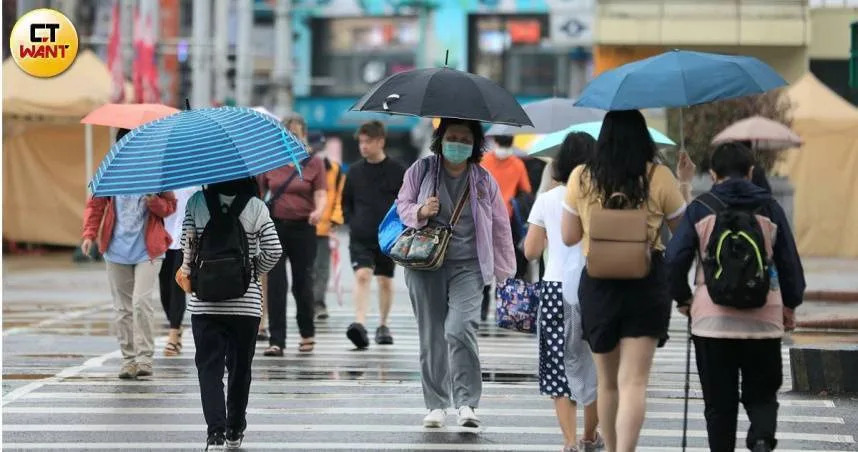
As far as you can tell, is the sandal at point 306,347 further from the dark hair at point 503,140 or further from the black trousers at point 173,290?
the dark hair at point 503,140

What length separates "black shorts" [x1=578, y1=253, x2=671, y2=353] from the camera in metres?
7.51

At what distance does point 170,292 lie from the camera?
13.6m

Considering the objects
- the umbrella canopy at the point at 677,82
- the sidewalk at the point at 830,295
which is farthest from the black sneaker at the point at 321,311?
the umbrella canopy at the point at 677,82

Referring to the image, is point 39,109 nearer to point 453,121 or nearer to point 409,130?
point 453,121

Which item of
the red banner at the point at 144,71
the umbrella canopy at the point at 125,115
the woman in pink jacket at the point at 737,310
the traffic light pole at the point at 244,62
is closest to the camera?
the woman in pink jacket at the point at 737,310

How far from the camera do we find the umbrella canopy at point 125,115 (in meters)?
11.3

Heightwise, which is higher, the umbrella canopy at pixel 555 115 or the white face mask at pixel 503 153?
the umbrella canopy at pixel 555 115

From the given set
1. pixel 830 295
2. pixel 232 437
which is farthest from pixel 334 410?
pixel 830 295

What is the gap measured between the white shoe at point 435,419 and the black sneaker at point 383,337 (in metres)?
4.70

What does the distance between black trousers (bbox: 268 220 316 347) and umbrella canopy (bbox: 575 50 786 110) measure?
550 centimetres

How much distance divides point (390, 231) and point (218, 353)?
1.52 metres

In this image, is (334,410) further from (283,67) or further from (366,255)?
(283,67)

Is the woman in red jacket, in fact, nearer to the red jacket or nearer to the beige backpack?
the red jacket

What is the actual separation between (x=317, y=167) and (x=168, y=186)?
18.1 ft
